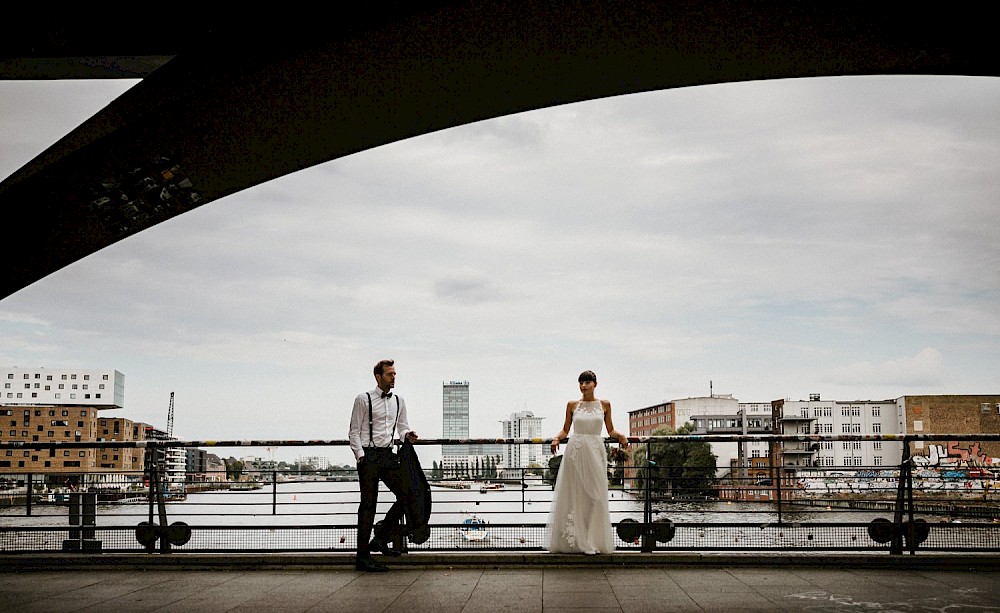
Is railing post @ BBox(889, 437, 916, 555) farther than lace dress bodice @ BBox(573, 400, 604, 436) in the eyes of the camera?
No

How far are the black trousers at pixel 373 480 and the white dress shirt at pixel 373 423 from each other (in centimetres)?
6

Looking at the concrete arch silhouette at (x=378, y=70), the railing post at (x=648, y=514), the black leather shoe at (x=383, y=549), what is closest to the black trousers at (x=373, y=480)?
the black leather shoe at (x=383, y=549)

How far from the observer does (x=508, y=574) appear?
7500 millimetres

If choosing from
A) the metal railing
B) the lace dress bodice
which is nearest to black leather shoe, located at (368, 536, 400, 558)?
the metal railing

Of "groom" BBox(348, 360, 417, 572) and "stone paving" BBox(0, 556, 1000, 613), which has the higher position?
"groom" BBox(348, 360, 417, 572)

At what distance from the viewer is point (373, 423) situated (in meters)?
7.98

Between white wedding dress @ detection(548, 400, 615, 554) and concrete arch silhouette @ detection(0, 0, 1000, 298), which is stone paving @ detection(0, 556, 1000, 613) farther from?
concrete arch silhouette @ detection(0, 0, 1000, 298)

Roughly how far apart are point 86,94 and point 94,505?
539 centimetres

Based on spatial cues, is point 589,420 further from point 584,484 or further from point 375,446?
point 375,446

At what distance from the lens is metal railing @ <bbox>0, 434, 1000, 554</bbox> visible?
8.23 metres

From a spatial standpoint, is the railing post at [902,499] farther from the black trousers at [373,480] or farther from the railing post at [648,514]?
the black trousers at [373,480]

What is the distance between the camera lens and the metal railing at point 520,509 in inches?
324

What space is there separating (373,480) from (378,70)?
12.1 feet

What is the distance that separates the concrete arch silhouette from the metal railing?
281 cm
